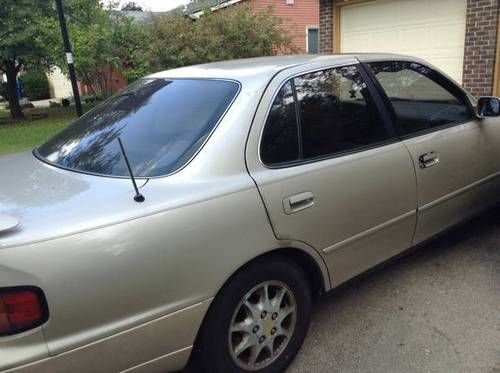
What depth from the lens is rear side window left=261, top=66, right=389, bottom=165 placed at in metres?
2.53

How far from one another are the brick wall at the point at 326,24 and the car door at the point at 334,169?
307 inches

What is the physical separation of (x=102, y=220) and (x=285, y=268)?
97 centimetres

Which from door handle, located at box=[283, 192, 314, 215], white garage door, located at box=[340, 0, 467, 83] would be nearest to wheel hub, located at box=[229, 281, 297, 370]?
door handle, located at box=[283, 192, 314, 215]

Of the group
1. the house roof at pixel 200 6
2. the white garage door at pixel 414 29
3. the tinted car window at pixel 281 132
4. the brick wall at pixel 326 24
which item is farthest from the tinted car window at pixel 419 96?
the house roof at pixel 200 6

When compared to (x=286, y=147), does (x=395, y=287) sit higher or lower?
lower

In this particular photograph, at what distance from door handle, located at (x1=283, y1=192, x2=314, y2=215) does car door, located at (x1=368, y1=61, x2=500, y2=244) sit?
94 cm

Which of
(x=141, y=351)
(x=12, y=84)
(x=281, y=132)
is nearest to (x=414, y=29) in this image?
(x=281, y=132)

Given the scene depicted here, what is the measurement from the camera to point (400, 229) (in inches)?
122

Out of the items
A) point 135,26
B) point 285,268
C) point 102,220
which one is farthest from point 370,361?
point 135,26

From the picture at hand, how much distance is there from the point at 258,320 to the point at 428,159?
5.19 feet

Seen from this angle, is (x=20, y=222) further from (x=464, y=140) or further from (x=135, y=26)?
(x=135, y=26)

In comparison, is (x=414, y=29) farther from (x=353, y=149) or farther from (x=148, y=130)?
(x=148, y=130)

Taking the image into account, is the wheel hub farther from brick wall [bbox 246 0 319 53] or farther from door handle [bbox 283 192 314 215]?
brick wall [bbox 246 0 319 53]

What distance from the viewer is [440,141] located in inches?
130
